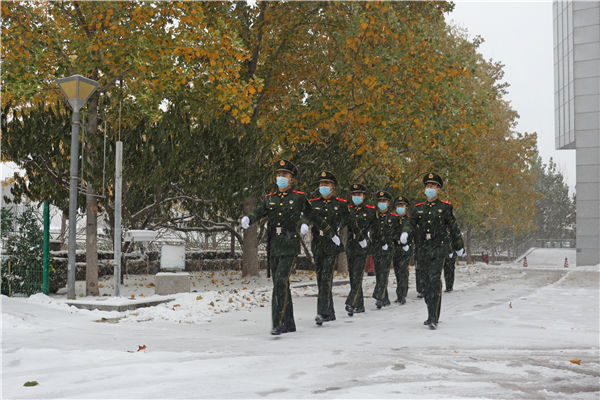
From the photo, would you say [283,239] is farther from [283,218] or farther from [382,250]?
[382,250]

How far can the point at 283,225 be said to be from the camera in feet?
29.7

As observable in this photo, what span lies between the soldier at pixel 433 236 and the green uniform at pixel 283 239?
1971mm

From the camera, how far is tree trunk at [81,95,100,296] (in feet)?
44.2

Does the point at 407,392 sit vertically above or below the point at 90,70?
below

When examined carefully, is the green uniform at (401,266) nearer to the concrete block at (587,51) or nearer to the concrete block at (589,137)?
the concrete block at (589,137)

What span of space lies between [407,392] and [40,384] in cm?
333

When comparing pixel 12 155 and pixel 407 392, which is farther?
pixel 12 155

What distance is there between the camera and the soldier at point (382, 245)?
1276 centimetres

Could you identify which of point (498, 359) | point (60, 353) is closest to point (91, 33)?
point (60, 353)

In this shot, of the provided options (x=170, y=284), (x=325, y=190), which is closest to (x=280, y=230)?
(x=325, y=190)

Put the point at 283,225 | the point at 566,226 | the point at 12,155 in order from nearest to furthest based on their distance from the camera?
the point at 283,225, the point at 12,155, the point at 566,226

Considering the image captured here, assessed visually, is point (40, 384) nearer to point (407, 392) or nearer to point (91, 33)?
point (407, 392)

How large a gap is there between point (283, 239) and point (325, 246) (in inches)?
53.7

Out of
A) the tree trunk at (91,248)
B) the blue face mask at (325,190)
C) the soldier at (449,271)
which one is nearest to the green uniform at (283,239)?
the blue face mask at (325,190)
